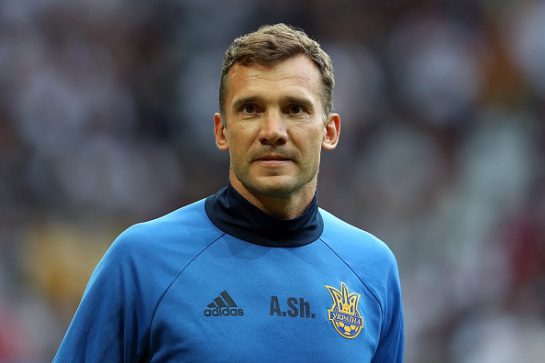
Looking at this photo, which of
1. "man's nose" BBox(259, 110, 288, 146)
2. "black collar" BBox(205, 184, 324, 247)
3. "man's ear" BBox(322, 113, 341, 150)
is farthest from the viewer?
"man's ear" BBox(322, 113, 341, 150)

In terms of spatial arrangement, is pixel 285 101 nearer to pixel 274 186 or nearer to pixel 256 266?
pixel 274 186

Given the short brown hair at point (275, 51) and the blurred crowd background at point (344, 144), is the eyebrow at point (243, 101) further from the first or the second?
the blurred crowd background at point (344, 144)

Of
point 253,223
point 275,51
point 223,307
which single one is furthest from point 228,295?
point 275,51

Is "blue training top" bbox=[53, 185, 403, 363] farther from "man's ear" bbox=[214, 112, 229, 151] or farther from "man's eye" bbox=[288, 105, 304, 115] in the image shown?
"man's eye" bbox=[288, 105, 304, 115]

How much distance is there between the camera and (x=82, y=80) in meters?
9.98

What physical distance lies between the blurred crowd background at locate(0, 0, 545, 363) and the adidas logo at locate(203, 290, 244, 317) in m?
5.17

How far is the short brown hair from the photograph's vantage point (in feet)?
10.3

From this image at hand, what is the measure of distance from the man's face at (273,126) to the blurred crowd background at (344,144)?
506cm

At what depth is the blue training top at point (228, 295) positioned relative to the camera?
2945 mm

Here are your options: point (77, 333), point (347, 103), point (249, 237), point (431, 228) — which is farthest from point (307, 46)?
point (347, 103)

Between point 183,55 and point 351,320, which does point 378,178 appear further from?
point 351,320

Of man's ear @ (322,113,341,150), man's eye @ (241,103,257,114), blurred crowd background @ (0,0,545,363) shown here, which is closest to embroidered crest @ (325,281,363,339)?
man's ear @ (322,113,341,150)

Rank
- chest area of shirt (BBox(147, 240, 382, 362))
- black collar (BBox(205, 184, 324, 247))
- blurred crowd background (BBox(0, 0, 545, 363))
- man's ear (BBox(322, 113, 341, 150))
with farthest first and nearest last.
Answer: blurred crowd background (BBox(0, 0, 545, 363))
man's ear (BBox(322, 113, 341, 150))
black collar (BBox(205, 184, 324, 247))
chest area of shirt (BBox(147, 240, 382, 362))

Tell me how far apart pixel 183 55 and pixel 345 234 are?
747 centimetres
